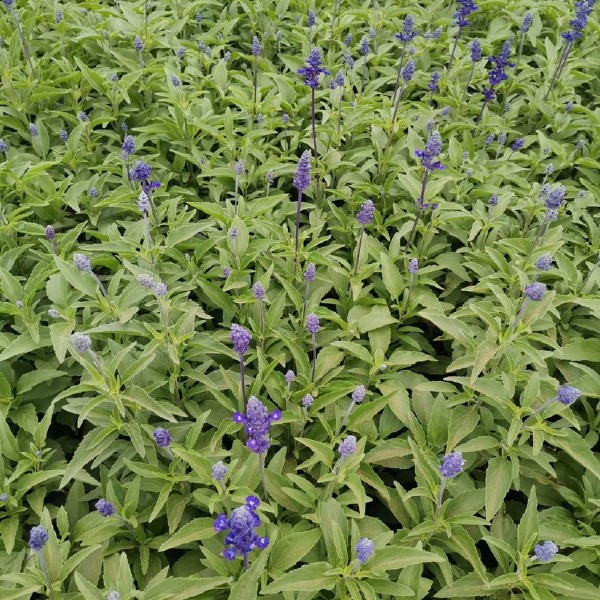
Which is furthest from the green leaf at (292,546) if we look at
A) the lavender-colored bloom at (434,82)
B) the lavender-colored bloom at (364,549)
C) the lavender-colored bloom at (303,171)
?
the lavender-colored bloom at (434,82)

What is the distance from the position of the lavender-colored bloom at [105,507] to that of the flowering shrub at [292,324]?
10 cm

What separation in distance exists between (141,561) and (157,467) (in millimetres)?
536

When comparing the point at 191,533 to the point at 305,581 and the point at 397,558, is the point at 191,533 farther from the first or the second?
the point at 397,558

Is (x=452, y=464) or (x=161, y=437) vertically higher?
(x=452, y=464)

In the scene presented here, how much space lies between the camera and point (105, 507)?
9.54ft

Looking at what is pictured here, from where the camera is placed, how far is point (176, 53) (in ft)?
21.0

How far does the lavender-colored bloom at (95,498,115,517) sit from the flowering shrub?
0.34 ft

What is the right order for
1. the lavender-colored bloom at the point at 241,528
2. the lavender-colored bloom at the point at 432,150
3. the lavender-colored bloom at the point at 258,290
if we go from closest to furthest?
the lavender-colored bloom at the point at 241,528 → the lavender-colored bloom at the point at 258,290 → the lavender-colored bloom at the point at 432,150

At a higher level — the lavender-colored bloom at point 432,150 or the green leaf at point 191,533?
the lavender-colored bloom at point 432,150

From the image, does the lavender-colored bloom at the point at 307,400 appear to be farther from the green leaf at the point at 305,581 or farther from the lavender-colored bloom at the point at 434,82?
the lavender-colored bloom at the point at 434,82

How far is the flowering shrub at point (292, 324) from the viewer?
305 cm

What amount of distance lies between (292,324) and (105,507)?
6.32ft

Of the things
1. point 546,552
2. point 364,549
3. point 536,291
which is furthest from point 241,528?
point 536,291

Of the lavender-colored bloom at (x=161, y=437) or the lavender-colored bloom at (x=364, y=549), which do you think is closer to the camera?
the lavender-colored bloom at (x=364, y=549)
